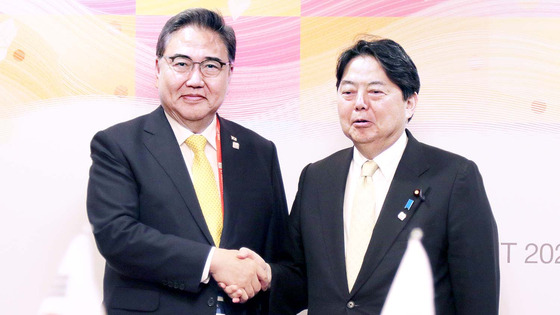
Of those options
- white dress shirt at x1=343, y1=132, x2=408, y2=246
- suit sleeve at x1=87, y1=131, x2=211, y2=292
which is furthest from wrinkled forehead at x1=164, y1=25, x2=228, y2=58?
white dress shirt at x1=343, y1=132, x2=408, y2=246

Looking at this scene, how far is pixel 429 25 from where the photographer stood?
3.08 meters

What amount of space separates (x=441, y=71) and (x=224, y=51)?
1.07 metres

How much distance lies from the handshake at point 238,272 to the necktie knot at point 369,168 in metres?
0.47

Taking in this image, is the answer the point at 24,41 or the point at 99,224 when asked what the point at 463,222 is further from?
the point at 24,41

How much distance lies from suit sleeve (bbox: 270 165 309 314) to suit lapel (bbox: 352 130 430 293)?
313mm

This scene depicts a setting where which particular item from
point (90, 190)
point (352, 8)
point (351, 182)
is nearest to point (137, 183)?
point (90, 190)

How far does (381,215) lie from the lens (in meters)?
2.30

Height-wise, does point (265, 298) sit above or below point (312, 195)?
below

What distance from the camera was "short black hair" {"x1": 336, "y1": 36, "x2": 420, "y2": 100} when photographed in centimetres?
239

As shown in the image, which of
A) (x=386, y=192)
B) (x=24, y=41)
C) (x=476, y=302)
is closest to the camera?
(x=476, y=302)

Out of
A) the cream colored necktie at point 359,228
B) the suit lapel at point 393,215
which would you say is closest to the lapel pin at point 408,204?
the suit lapel at point 393,215

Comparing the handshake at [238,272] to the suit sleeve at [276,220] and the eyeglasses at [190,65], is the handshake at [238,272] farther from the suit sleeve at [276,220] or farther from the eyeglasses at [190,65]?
the eyeglasses at [190,65]

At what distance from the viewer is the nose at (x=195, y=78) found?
2.45 m

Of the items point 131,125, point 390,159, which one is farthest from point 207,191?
point 390,159
